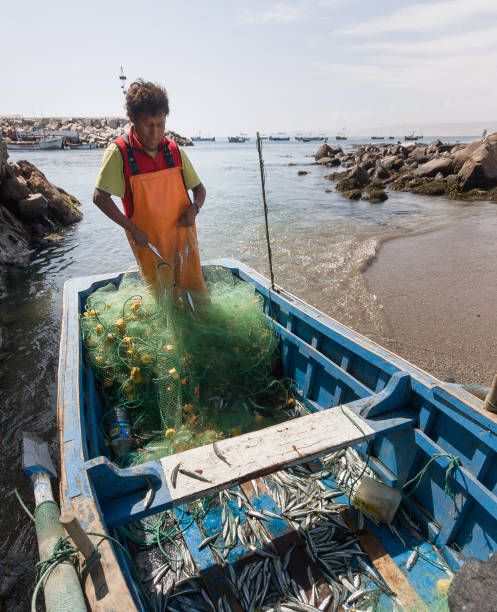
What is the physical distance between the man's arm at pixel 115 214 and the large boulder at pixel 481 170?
90.3 feet

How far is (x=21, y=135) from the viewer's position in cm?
7794

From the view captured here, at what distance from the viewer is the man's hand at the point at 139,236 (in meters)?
4.35

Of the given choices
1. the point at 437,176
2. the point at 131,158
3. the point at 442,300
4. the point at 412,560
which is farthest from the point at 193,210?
the point at 437,176

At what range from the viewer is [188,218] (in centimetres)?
470

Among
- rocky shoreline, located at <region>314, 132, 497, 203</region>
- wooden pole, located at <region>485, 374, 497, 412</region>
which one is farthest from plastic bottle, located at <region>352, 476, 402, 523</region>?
rocky shoreline, located at <region>314, 132, 497, 203</region>

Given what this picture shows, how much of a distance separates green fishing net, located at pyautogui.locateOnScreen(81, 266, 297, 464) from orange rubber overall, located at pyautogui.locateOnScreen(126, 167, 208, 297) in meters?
0.31

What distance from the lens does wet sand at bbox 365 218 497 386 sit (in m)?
7.64

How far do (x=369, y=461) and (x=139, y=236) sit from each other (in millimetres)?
3716

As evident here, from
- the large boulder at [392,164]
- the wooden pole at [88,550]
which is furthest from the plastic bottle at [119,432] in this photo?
the large boulder at [392,164]

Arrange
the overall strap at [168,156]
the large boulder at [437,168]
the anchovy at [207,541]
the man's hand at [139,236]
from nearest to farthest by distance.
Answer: the anchovy at [207,541], the man's hand at [139,236], the overall strap at [168,156], the large boulder at [437,168]

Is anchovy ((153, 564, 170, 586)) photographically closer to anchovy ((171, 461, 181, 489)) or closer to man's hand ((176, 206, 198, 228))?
anchovy ((171, 461, 181, 489))

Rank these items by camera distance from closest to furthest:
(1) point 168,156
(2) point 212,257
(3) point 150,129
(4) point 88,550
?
(4) point 88,550 → (3) point 150,129 → (1) point 168,156 → (2) point 212,257

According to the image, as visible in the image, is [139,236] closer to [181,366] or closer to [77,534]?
[181,366]

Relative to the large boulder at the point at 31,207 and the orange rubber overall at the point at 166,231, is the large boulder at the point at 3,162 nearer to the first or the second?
the large boulder at the point at 31,207
